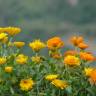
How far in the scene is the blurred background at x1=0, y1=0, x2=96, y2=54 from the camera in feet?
62.7

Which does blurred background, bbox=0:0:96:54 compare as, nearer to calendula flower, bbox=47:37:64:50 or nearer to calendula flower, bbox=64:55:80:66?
calendula flower, bbox=47:37:64:50

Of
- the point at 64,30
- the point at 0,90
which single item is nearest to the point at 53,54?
the point at 0,90

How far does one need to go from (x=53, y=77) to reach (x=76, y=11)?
1866 centimetres

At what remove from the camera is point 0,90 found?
10.8 feet

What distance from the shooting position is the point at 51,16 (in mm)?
21172

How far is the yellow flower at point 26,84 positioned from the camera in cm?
324

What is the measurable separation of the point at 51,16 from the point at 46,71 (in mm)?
17729

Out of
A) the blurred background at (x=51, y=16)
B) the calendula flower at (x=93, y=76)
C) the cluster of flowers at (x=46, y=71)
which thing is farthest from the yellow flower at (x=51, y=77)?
the blurred background at (x=51, y=16)

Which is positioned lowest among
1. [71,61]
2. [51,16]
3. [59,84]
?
[59,84]

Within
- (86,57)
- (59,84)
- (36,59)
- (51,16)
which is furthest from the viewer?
(51,16)

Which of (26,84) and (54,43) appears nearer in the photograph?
(26,84)

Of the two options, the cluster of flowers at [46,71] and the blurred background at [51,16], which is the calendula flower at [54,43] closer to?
the cluster of flowers at [46,71]

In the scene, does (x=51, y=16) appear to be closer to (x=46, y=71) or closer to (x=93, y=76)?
(x=46, y=71)

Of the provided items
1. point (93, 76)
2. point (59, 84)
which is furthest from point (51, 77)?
point (93, 76)
